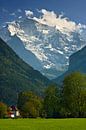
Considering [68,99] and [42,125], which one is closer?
[42,125]

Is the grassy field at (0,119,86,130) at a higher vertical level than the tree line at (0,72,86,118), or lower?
lower

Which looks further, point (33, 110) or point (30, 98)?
point (30, 98)

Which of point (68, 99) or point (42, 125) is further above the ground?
point (68, 99)

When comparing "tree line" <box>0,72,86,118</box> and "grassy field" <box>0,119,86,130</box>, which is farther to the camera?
"tree line" <box>0,72,86,118</box>

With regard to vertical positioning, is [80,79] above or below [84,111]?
above

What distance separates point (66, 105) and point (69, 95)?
11.9 feet

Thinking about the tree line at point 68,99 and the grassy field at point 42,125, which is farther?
the tree line at point 68,99

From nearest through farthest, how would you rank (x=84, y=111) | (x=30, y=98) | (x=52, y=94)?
(x=84, y=111), (x=52, y=94), (x=30, y=98)

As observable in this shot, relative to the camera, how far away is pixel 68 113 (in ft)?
436

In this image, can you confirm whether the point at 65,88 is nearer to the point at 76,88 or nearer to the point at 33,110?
the point at 76,88

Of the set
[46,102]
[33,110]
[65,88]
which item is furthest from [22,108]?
[65,88]

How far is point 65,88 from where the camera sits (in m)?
134

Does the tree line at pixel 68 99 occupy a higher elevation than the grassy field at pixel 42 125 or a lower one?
higher

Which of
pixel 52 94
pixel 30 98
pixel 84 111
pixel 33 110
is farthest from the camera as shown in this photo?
pixel 30 98
